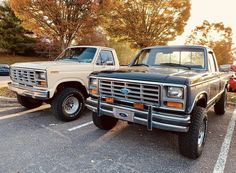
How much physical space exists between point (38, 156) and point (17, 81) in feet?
9.58

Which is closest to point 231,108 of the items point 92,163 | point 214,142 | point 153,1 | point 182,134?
point 214,142

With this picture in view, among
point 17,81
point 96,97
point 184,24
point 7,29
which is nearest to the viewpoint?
point 96,97

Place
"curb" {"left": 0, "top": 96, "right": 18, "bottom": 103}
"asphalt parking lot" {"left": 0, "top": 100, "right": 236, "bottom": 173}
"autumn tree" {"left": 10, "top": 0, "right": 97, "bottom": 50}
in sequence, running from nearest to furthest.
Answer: "asphalt parking lot" {"left": 0, "top": 100, "right": 236, "bottom": 173} < "curb" {"left": 0, "top": 96, "right": 18, "bottom": 103} < "autumn tree" {"left": 10, "top": 0, "right": 97, "bottom": 50}

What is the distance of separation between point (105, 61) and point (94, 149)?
10.4 feet

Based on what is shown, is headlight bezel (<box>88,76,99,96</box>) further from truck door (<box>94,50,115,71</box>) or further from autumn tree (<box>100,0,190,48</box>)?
autumn tree (<box>100,0,190,48</box>)

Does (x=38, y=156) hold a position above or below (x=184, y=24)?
below

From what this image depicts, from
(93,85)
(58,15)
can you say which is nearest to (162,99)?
(93,85)

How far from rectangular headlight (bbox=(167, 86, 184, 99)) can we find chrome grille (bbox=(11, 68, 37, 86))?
3.36 metres

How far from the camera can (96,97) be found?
4.18 metres

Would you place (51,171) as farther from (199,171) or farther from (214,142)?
(214,142)

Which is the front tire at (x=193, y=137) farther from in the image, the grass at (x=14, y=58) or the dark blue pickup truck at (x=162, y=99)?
the grass at (x=14, y=58)

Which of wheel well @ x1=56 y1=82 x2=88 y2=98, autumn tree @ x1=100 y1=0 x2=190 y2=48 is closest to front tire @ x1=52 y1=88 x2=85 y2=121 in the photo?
wheel well @ x1=56 y1=82 x2=88 y2=98

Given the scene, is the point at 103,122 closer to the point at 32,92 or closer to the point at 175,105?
the point at 32,92

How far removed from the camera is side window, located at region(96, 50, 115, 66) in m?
6.29
